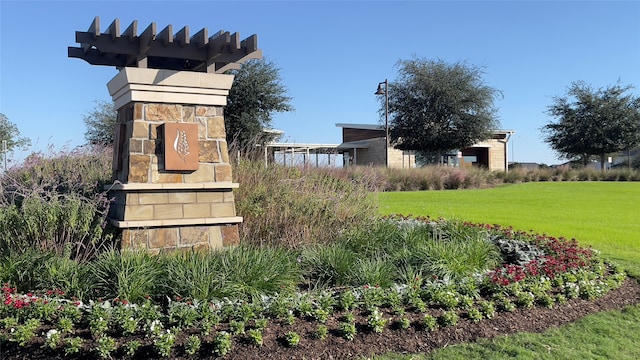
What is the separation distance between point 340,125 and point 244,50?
110 ft

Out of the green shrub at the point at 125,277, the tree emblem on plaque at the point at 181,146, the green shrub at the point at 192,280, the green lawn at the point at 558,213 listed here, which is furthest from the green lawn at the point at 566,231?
the tree emblem on plaque at the point at 181,146

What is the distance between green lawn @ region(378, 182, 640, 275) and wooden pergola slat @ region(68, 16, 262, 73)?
4.61 metres

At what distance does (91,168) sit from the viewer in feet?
30.1

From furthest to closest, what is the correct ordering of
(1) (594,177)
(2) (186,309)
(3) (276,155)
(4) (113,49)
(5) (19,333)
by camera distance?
(1) (594,177), (3) (276,155), (4) (113,49), (2) (186,309), (5) (19,333)

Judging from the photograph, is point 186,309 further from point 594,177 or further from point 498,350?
point 594,177

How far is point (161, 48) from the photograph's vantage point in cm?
598

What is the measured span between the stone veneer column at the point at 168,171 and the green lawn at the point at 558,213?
14.0 feet

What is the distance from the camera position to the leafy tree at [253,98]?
24.6m

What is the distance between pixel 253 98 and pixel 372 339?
22068mm

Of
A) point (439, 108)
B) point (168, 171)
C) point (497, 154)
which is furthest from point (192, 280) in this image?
point (497, 154)

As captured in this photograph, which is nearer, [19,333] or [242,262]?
[19,333]

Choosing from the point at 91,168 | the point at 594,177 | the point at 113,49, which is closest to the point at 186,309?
the point at 113,49

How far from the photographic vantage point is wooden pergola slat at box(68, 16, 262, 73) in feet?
18.9

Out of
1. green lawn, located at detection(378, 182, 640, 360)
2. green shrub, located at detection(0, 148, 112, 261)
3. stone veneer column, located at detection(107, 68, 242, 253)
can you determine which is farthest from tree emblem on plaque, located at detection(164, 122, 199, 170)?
green lawn, located at detection(378, 182, 640, 360)
